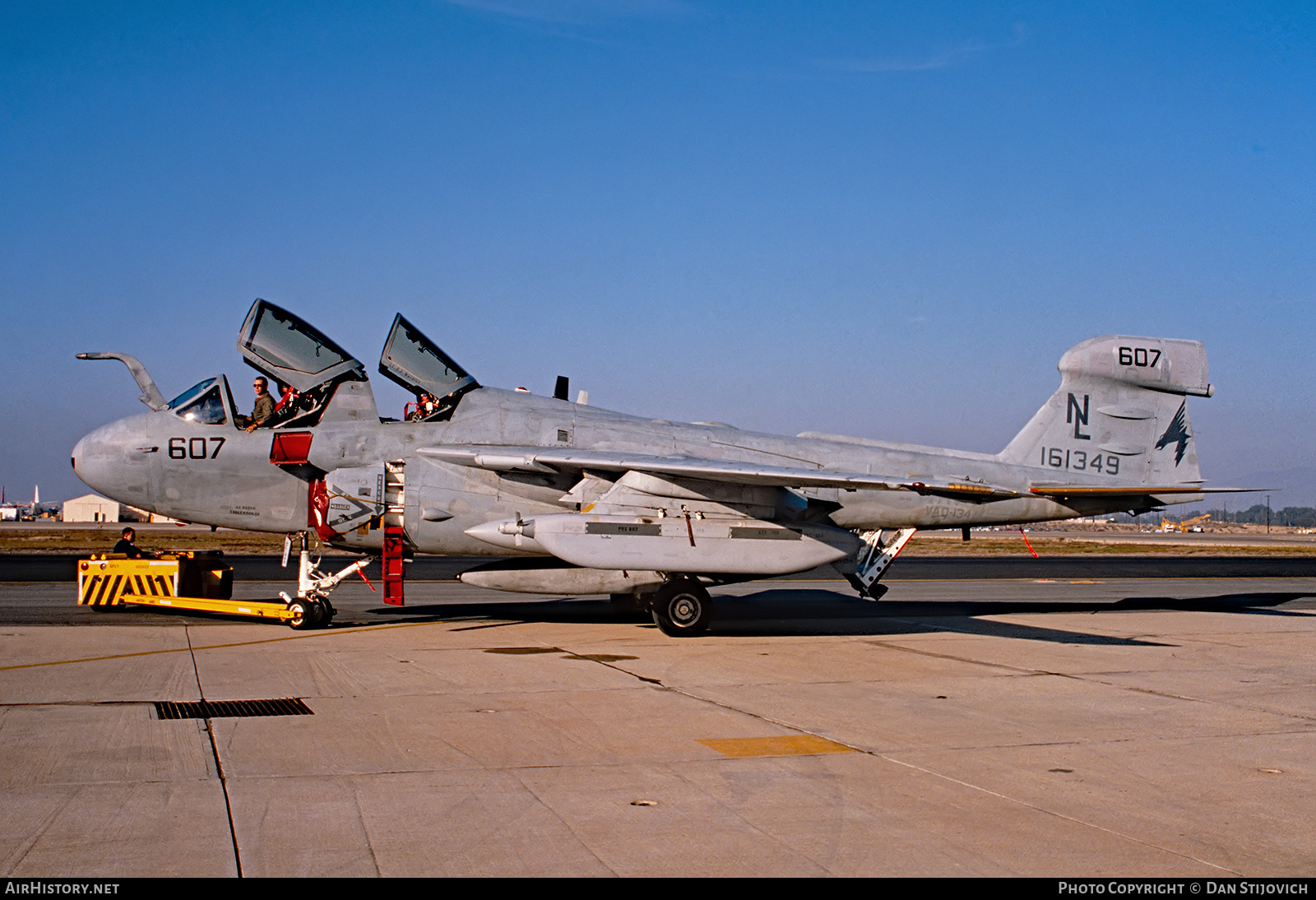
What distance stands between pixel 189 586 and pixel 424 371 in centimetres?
466

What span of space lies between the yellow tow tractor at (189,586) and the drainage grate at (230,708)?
5.12m

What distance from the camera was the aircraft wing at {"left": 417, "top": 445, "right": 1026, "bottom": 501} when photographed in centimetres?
1148

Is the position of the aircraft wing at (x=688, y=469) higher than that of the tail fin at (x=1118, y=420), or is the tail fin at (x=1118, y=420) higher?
the tail fin at (x=1118, y=420)

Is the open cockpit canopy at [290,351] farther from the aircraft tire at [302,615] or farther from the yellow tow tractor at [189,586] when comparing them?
the aircraft tire at [302,615]

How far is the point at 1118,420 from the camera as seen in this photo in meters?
16.1

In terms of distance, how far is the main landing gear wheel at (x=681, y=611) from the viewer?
42.5 feet

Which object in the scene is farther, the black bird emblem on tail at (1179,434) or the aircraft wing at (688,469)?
the black bird emblem on tail at (1179,434)

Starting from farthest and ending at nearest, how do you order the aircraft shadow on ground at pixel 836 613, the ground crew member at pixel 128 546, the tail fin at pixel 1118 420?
1. the tail fin at pixel 1118 420
2. the ground crew member at pixel 128 546
3. the aircraft shadow on ground at pixel 836 613

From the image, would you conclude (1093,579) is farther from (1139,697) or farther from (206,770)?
(206,770)

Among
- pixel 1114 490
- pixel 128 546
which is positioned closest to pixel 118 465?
pixel 128 546

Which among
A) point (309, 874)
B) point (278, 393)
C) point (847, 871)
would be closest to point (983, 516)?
point (278, 393)

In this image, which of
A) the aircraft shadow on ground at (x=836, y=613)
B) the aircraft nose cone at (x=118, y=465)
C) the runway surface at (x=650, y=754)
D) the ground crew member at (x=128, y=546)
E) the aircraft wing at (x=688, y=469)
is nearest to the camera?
the runway surface at (x=650, y=754)

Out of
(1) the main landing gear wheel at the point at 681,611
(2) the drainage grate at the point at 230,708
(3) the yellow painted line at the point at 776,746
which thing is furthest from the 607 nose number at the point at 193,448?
(3) the yellow painted line at the point at 776,746

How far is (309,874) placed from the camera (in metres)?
4.26
